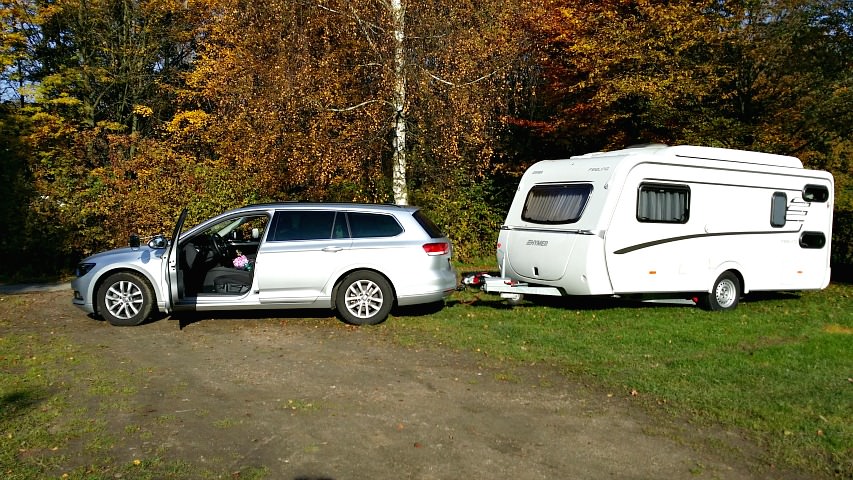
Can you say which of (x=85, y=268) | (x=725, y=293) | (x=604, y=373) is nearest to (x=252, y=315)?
(x=85, y=268)

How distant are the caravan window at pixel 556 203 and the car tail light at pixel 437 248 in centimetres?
209

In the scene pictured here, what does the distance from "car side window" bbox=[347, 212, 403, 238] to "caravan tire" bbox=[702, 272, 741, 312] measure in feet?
18.1

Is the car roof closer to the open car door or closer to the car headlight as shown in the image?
the open car door

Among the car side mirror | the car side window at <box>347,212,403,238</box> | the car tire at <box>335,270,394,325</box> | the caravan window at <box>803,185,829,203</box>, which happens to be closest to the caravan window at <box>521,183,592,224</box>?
the car side window at <box>347,212,403,238</box>

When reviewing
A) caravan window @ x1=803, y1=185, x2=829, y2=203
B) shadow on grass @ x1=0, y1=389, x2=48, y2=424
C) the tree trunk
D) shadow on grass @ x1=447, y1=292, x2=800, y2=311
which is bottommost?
shadow on grass @ x1=0, y1=389, x2=48, y2=424

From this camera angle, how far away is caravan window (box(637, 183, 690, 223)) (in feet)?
35.6

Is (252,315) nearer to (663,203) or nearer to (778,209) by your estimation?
(663,203)

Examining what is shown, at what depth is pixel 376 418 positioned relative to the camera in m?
5.94

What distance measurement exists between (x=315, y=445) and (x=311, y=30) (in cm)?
1372

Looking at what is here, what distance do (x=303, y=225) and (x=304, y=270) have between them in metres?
0.68

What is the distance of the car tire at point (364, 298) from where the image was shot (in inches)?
389

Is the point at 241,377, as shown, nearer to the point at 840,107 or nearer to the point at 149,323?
the point at 149,323

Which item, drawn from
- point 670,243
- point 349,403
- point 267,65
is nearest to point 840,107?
point 670,243

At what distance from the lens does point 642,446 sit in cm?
536
